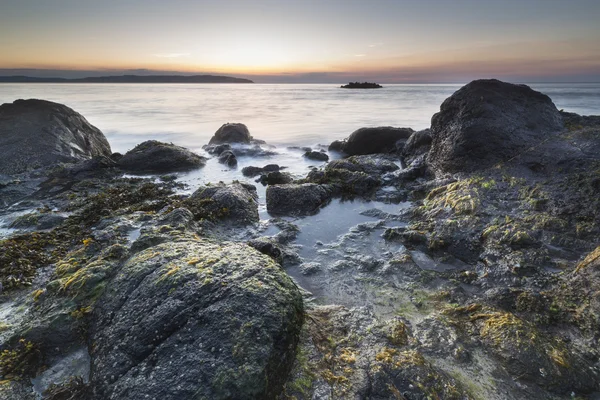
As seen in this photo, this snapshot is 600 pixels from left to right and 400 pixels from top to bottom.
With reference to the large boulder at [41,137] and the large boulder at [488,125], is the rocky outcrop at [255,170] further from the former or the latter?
the large boulder at [41,137]

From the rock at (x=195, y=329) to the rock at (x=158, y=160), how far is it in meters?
8.03

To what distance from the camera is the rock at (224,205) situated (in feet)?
22.3

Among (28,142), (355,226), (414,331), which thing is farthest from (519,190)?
(28,142)

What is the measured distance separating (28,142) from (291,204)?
9.93m

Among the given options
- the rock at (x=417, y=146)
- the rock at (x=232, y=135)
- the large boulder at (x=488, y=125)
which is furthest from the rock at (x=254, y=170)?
the rock at (x=232, y=135)

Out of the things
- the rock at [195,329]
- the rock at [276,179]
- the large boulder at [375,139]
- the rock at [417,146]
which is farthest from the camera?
the large boulder at [375,139]

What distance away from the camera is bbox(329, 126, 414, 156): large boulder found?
1349 cm

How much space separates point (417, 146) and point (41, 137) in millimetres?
13258

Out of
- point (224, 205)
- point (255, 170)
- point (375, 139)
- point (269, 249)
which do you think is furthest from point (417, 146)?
point (269, 249)

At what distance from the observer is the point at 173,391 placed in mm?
2604

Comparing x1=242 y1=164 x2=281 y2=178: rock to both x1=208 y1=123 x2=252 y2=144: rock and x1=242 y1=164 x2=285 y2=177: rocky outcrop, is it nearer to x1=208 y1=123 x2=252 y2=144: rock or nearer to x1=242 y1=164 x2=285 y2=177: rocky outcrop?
x1=242 y1=164 x2=285 y2=177: rocky outcrop

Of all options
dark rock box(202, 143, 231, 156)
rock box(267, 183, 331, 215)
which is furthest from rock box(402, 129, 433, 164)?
dark rock box(202, 143, 231, 156)

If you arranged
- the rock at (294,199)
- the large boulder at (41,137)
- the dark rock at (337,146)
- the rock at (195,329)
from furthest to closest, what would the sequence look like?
the dark rock at (337,146) < the large boulder at (41,137) < the rock at (294,199) < the rock at (195,329)

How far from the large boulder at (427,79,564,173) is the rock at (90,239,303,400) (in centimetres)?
646
